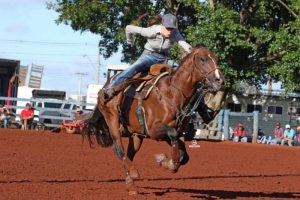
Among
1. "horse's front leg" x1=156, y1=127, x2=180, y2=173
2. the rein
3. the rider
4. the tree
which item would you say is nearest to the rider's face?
the rider

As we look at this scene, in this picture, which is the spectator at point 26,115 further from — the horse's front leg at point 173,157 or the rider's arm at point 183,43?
the horse's front leg at point 173,157

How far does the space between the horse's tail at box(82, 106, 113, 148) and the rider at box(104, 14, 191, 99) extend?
867mm

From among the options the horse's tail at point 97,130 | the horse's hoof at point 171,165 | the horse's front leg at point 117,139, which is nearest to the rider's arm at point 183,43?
the horse's front leg at point 117,139

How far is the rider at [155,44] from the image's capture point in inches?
366

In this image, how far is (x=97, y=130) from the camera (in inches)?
442

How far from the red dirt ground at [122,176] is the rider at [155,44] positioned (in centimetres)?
175

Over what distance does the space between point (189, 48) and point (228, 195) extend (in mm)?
2457

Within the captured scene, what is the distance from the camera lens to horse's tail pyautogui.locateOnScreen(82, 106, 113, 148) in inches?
Answer: 435

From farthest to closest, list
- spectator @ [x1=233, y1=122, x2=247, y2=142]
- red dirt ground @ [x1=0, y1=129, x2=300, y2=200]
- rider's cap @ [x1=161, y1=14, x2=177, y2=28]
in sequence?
spectator @ [x1=233, y1=122, x2=247, y2=142]
red dirt ground @ [x1=0, y1=129, x2=300, y2=200]
rider's cap @ [x1=161, y1=14, x2=177, y2=28]

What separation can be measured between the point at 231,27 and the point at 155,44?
19.5m

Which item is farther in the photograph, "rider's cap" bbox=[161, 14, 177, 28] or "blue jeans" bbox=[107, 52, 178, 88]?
"blue jeans" bbox=[107, 52, 178, 88]

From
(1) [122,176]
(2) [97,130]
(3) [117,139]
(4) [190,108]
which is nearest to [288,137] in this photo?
(1) [122,176]

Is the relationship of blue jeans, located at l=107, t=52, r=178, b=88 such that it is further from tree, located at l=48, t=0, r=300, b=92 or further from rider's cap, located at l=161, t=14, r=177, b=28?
tree, located at l=48, t=0, r=300, b=92

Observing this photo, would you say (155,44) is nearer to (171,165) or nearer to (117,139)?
(117,139)
